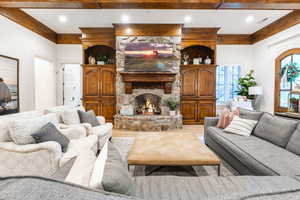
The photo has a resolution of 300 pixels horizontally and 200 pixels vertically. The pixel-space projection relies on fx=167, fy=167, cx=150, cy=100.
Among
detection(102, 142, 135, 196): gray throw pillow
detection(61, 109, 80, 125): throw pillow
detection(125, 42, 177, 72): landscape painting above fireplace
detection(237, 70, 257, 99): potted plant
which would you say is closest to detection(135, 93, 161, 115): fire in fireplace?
detection(125, 42, 177, 72): landscape painting above fireplace

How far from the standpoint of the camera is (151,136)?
2.97 metres

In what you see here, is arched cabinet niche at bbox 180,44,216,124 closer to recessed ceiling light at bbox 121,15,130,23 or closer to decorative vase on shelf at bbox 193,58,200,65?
decorative vase on shelf at bbox 193,58,200,65

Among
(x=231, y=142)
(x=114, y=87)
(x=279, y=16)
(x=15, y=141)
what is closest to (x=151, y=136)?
→ (x=231, y=142)

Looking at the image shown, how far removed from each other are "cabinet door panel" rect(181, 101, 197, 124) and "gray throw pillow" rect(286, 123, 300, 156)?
3396mm

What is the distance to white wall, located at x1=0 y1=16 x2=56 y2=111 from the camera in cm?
378

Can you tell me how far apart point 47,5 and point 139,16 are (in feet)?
7.22

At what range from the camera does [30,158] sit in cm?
204

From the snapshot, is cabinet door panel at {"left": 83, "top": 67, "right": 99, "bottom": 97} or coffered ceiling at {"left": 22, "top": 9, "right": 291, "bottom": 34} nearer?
coffered ceiling at {"left": 22, "top": 9, "right": 291, "bottom": 34}

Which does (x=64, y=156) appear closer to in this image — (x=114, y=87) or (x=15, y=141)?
(x=15, y=141)

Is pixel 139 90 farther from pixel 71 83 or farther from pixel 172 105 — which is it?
pixel 71 83

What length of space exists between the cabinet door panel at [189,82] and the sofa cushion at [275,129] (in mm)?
2763

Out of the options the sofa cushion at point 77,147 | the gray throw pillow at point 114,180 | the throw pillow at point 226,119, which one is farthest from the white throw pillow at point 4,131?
the throw pillow at point 226,119

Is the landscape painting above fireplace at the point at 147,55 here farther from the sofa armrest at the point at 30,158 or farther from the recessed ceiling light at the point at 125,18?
the sofa armrest at the point at 30,158

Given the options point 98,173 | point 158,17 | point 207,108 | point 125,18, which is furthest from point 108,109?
point 98,173
